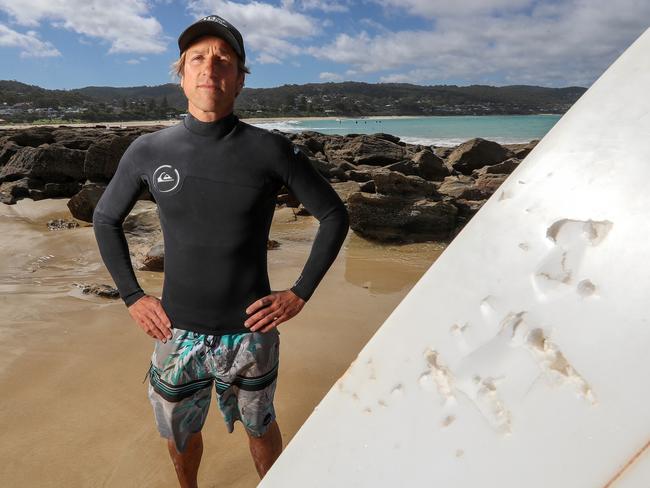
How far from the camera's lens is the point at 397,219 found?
6.64m

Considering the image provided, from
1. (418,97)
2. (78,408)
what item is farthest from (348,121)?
(78,408)

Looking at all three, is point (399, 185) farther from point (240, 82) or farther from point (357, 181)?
point (240, 82)

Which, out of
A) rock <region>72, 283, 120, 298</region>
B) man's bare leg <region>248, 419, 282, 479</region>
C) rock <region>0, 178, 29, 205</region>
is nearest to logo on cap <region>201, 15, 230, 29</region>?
man's bare leg <region>248, 419, 282, 479</region>

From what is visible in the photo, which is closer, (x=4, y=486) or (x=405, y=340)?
(x=405, y=340)

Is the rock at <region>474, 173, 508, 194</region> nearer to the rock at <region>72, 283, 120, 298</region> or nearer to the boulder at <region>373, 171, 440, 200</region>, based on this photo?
the boulder at <region>373, 171, 440, 200</region>

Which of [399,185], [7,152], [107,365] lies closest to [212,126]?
[107,365]

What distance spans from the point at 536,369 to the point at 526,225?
8.6 inches

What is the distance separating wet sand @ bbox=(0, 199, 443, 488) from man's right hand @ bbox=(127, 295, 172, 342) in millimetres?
921

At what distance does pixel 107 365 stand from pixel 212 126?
A: 220 centimetres

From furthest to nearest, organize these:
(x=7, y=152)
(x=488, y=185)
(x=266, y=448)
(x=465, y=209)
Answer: (x=7, y=152) < (x=488, y=185) < (x=465, y=209) < (x=266, y=448)

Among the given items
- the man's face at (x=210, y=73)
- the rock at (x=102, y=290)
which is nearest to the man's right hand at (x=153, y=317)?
the man's face at (x=210, y=73)

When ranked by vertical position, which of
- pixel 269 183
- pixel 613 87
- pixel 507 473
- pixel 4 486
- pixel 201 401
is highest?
pixel 613 87

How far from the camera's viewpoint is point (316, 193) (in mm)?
1664

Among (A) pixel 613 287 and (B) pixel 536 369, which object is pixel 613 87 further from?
(B) pixel 536 369
